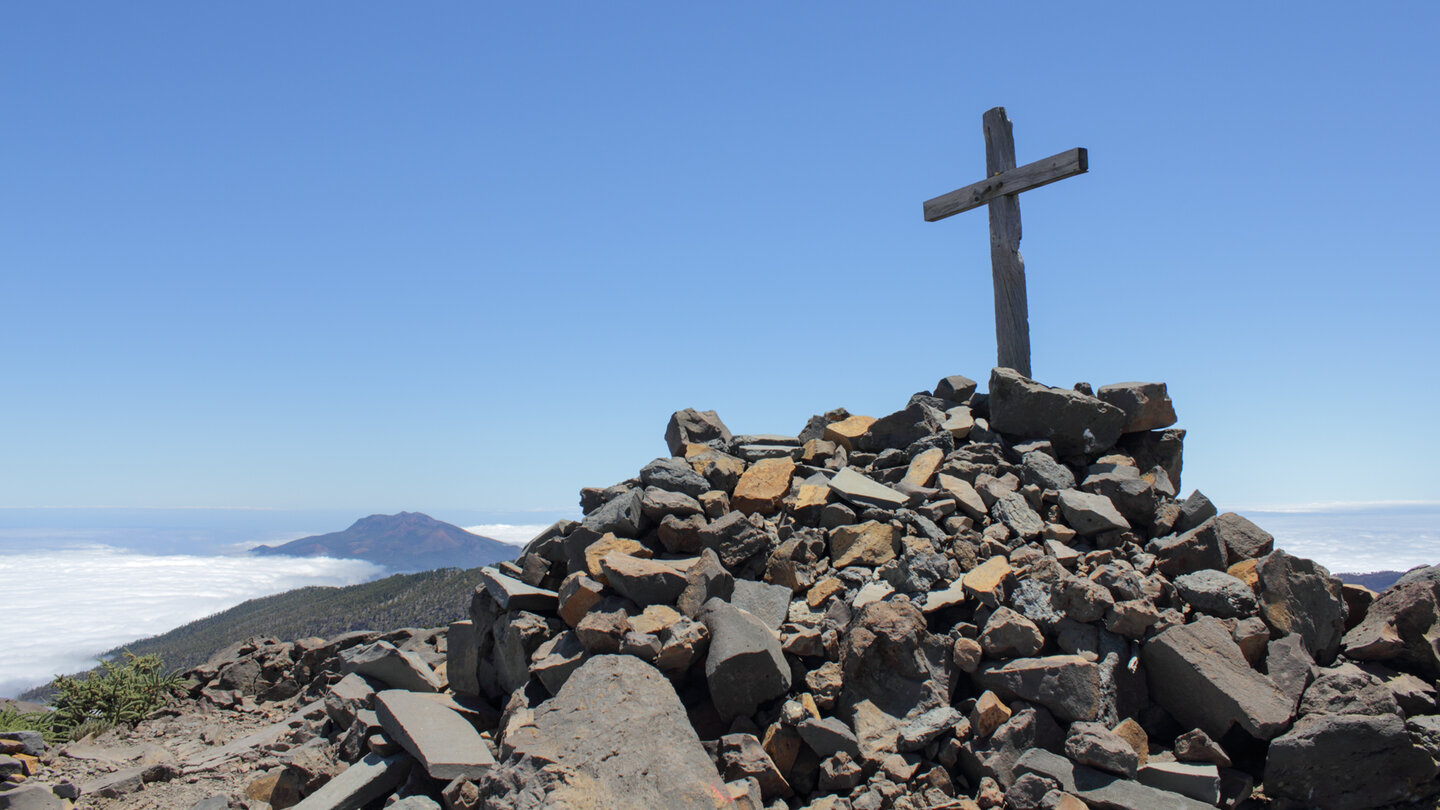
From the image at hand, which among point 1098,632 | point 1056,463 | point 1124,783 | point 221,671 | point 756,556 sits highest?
point 1056,463

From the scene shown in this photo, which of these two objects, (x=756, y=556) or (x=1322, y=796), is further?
(x=756, y=556)

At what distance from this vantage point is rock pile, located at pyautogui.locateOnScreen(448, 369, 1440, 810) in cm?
526

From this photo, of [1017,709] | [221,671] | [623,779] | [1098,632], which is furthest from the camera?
[221,671]

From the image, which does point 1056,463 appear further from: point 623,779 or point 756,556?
point 623,779

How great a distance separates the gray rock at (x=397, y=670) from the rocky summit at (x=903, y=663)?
0.03 metres

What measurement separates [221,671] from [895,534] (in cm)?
1052

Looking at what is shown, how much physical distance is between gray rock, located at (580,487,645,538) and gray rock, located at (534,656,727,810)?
196cm

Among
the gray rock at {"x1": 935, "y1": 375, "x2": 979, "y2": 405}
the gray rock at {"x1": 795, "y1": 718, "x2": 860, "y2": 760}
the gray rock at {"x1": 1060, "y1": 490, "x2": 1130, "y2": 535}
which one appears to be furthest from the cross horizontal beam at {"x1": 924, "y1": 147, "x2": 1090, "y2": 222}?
the gray rock at {"x1": 795, "y1": 718, "x2": 860, "y2": 760}

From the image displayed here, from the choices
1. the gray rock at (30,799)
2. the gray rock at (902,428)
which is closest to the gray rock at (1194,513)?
the gray rock at (902,428)

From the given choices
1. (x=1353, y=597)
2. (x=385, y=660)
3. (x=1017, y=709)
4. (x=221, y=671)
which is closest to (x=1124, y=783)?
(x=1017, y=709)

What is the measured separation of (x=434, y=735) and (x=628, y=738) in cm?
195

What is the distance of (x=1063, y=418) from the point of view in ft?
29.2

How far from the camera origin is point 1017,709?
5605 millimetres

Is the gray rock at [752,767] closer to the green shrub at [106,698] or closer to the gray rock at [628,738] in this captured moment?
the gray rock at [628,738]
